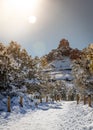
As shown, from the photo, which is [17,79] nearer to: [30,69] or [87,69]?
[30,69]

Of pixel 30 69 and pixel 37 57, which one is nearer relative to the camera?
pixel 30 69

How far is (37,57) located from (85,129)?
102 ft

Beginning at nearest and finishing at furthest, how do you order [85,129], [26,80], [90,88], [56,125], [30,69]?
1. [85,129]
2. [56,125]
3. [26,80]
4. [30,69]
5. [90,88]

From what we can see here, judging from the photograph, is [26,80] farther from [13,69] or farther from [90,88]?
[90,88]

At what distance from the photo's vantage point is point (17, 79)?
114ft

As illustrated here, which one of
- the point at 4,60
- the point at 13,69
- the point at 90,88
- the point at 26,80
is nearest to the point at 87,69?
the point at 90,88

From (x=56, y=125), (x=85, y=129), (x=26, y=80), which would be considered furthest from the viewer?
(x=26, y=80)

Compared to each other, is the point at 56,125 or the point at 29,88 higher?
the point at 29,88

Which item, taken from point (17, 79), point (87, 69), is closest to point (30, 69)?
point (17, 79)

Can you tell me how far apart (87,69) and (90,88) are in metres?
3.43

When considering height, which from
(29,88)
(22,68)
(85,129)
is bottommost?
(85,129)

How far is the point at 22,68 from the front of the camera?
3875 cm

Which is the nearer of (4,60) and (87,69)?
(4,60)

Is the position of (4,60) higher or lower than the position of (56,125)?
higher
